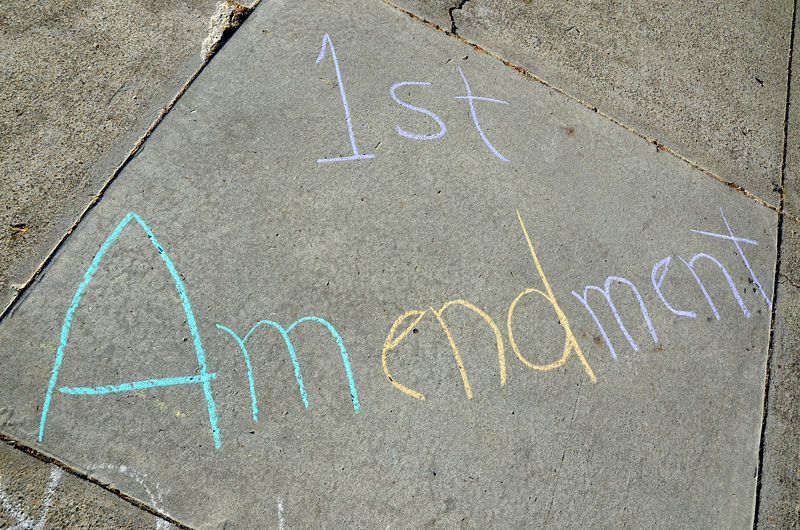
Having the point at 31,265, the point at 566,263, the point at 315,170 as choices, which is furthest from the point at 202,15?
the point at 566,263

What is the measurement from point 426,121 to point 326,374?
1667 millimetres

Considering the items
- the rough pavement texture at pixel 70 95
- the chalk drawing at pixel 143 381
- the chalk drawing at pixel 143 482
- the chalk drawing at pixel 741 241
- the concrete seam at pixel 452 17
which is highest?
the concrete seam at pixel 452 17

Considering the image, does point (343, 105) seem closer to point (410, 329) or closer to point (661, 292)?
point (410, 329)

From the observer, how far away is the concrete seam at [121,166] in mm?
2498

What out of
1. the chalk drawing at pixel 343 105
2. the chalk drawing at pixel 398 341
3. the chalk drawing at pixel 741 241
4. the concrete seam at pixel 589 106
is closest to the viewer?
the chalk drawing at pixel 398 341

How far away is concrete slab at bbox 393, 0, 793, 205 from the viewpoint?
361 cm

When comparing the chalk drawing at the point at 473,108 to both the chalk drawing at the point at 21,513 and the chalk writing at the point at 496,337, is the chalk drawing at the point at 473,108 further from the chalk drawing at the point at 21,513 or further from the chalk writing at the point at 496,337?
the chalk drawing at the point at 21,513

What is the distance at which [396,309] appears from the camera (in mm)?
2768

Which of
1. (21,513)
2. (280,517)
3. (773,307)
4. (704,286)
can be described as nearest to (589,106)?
(704,286)

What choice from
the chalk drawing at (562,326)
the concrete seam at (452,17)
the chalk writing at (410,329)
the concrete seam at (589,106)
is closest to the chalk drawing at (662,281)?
the chalk writing at (410,329)

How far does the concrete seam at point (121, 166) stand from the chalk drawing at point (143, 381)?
19 centimetres

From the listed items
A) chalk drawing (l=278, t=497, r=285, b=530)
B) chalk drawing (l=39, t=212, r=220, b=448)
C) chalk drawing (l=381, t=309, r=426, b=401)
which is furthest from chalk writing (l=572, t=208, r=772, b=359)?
chalk drawing (l=39, t=212, r=220, b=448)

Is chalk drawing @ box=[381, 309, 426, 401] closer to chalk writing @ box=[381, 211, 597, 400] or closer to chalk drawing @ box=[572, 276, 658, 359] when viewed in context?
chalk writing @ box=[381, 211, 597, 400]

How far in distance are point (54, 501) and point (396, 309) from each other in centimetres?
175
